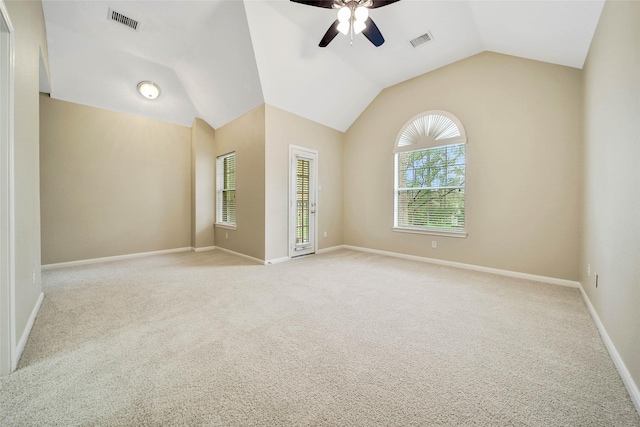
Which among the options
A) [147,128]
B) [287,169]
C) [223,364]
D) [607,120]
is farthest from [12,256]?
[607,120]

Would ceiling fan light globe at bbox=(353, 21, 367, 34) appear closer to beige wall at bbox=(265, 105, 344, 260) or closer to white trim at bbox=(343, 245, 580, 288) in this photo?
beige wall at bbox=(265, 105, 344, 260)

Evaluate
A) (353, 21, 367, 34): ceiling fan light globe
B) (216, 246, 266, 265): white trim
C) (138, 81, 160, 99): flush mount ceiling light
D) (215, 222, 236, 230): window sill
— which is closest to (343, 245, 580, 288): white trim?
(216, 246, 266, 265): white trim

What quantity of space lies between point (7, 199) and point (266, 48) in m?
3.21

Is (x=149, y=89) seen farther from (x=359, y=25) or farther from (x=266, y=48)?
(x=359, y=25)

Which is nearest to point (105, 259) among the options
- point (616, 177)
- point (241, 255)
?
point (241, 255)

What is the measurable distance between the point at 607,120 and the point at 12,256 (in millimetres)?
4508

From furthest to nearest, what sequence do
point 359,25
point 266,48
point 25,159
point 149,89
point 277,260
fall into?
point 149,89
point 277,260
point 266,48
point 359,25
point 25,159

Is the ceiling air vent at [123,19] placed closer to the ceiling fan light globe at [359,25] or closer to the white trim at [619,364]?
the ceiling fan light globe at [359,25]

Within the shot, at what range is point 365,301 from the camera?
2639 millimetres

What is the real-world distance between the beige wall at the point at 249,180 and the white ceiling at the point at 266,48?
0.27 metres

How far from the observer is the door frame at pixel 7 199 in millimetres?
1459

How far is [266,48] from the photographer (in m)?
3.45

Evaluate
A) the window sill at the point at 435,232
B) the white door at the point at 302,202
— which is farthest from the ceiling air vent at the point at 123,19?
the window sill at the point at 435,232

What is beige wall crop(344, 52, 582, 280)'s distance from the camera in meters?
3.12
